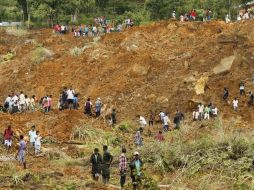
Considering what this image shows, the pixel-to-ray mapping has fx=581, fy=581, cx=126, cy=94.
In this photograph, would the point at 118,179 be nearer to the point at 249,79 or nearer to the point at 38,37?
the point at 249,79

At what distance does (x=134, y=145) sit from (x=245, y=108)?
8.76 m

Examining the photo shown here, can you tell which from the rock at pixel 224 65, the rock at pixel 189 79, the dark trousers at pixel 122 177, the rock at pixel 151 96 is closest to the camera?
the dark trousers at pixel 122 177

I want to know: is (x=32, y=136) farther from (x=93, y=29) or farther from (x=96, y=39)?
(x=93, y=29)

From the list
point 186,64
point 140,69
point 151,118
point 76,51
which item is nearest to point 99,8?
point 76,51

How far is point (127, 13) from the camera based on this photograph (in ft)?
177

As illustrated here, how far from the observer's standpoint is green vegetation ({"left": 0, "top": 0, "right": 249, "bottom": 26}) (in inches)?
1940

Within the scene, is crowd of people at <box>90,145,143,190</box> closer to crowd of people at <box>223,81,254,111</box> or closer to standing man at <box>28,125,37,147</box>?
standing man at <box>28,125,37,147</box>

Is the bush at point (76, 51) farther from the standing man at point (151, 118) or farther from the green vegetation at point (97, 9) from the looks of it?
the standing man at point (151, 118)

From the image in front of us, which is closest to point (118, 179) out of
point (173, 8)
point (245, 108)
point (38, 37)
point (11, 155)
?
point (11, 155)

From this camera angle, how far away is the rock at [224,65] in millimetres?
35075

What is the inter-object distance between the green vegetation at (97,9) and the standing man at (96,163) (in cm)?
3154

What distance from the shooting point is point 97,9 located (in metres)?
58.0

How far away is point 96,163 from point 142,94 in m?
17.2

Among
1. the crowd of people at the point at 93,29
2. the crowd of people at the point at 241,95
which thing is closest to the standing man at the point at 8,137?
the crowd of people at the point at 241,95
